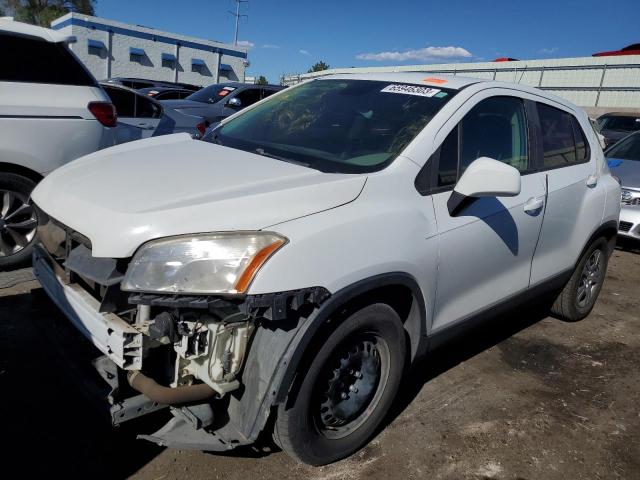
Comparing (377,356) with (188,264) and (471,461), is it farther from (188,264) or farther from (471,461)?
(188,264)

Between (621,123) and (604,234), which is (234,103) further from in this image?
(621,123)

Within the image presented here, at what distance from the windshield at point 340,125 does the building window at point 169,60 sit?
120 feet

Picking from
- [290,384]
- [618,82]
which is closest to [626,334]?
[290,384]

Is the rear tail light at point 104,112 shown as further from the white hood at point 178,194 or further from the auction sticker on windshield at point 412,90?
the auction sticker on windshield at point 412,90

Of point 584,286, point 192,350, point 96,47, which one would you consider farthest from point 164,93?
point 96,47

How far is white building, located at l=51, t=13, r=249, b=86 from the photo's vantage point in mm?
32688

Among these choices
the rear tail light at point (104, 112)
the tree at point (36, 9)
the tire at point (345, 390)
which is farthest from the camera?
the tree at point (36, 9)

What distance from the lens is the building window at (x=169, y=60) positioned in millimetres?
37203

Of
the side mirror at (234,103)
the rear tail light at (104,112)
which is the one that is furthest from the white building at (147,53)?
the rear tail light at (104,112)

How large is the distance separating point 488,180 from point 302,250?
3.51ft

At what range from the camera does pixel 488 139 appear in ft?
10.7

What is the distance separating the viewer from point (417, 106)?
3.08m

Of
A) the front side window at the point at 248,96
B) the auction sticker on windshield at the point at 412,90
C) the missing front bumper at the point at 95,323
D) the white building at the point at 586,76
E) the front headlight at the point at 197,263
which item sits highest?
the white building at the point at 586,76

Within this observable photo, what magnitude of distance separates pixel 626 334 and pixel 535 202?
2.04m
